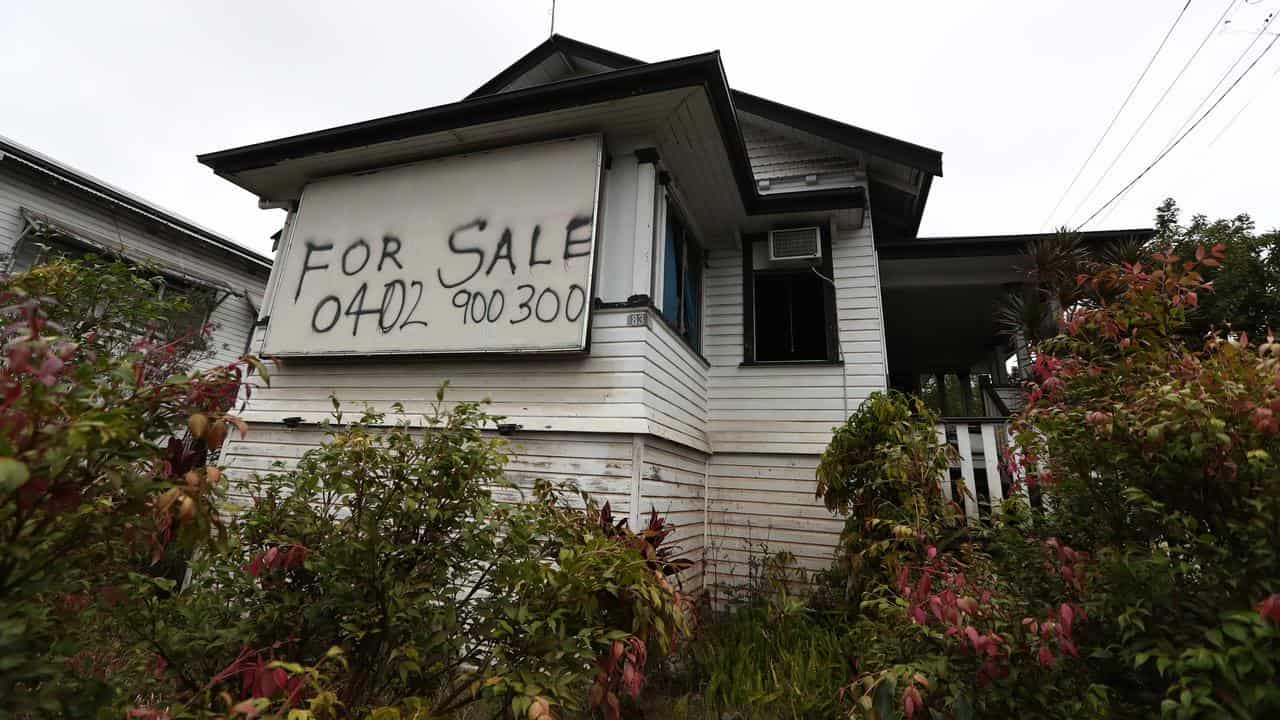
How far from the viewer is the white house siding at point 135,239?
8672mm

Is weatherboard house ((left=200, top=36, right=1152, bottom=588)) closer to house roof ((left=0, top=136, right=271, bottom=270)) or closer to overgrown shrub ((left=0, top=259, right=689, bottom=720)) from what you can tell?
overgrown shrub ((left=0, top=259, right=689, bottom=720))

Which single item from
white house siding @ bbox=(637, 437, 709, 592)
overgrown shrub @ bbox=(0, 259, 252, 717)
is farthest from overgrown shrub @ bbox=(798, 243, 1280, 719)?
overgrown shrub @ bbox=(0, 259, 252, 717)

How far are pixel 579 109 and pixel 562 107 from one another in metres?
0.16

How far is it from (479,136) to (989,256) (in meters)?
6.57

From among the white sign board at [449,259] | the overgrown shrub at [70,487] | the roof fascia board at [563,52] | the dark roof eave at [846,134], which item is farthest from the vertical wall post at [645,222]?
the overgrown shrub at [70,487]

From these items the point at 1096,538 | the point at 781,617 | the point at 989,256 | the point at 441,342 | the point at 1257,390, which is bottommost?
the point at 781,617

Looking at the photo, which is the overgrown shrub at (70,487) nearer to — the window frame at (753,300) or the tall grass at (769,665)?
the tall grass at (769,665)

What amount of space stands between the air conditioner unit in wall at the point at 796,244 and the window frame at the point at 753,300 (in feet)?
0.39

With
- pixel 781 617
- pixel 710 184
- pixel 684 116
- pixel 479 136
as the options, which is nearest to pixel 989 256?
pixel 710 184

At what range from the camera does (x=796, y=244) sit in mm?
6566

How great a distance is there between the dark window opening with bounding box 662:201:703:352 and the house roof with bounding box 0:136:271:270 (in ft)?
36.7

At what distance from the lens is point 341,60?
17.2 m

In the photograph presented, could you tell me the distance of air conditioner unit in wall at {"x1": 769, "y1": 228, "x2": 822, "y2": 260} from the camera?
6512 mm

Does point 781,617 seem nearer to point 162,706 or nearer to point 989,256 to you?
point 162,706
